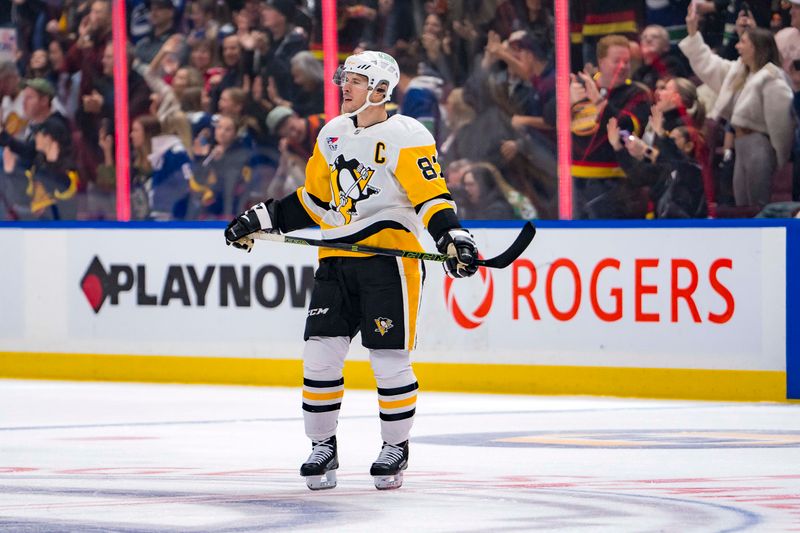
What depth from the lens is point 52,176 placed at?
1055cm

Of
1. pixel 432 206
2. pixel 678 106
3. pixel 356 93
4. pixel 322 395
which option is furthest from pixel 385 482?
pixel 678 106

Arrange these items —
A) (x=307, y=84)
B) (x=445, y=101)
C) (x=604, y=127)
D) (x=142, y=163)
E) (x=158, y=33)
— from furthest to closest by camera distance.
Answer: (x=142, y=163) < (x=158, y=33) < (x=307, y=84) < (x=445, y=101) < (x=604, y=127)

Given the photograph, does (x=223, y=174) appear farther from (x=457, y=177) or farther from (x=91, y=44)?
(x=457, y=177)

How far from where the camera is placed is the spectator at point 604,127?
28.9 ft

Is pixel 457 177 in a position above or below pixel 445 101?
below

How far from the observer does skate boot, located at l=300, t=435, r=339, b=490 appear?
548 cm

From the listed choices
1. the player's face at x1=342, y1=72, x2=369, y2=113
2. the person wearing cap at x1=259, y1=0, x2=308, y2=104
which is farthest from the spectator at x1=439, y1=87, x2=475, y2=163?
the player's face at x1=342, y1=72, x2=369, y2=113

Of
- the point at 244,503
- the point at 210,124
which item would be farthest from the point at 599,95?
the point at 244,503

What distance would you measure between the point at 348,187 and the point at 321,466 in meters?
0.89

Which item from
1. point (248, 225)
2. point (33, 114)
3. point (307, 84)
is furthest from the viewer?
point (33, 114)

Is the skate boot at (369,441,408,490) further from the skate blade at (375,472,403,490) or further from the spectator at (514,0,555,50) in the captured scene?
the spectator at (514,0,555,50)

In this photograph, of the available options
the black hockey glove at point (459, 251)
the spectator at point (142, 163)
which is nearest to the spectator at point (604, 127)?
the spectator at point (142, 163)

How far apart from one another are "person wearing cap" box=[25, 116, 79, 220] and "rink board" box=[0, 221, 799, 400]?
228 mm

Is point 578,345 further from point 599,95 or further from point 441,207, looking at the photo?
point 441,207
